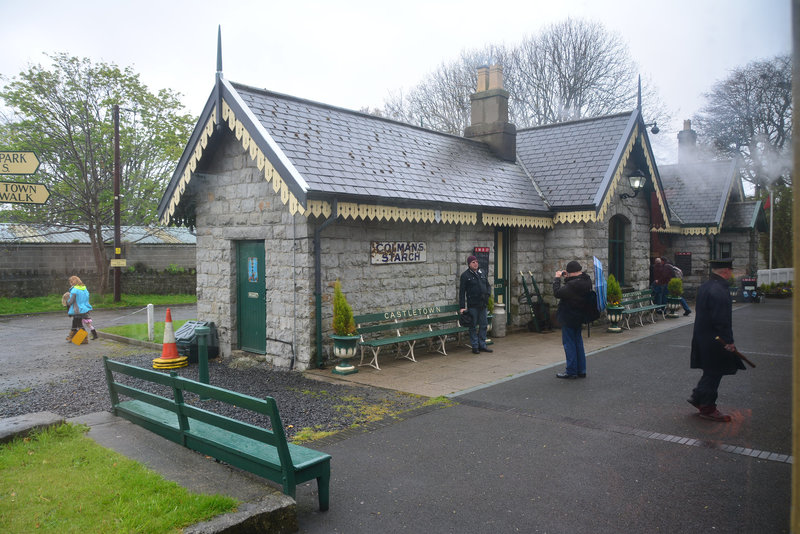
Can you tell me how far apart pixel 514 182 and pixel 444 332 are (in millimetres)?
5204

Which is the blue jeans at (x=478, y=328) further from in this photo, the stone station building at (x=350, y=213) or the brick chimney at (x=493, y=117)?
the brick chimney at (x=493, y=117)

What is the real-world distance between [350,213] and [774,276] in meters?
22.9

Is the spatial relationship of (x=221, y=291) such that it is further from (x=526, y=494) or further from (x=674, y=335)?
(x=674, y=335)

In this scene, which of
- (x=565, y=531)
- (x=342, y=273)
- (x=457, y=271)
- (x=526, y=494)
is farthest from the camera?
(x=457, y=271)

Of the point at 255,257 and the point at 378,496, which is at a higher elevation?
the point at 255,257

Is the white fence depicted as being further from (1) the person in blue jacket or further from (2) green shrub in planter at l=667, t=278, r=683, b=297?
(1) the person in blue jacket

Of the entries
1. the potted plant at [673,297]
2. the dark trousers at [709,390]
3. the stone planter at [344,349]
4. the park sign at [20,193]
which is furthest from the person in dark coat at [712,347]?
the potted plant at [673,297]

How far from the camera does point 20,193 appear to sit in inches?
193

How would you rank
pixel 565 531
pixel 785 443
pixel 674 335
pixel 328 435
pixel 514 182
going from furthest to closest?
pixel 514 182, pixel 674 335, pixel 328 435, pixel 785 443, pixel 565 531

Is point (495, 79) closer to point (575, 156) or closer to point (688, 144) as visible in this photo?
point (575, 156)

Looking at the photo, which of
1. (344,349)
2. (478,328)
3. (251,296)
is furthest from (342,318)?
(478,328)

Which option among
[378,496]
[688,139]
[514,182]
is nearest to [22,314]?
[514,182]

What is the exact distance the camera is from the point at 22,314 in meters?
19.4

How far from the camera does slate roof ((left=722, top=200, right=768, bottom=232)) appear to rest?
75.6 feet
